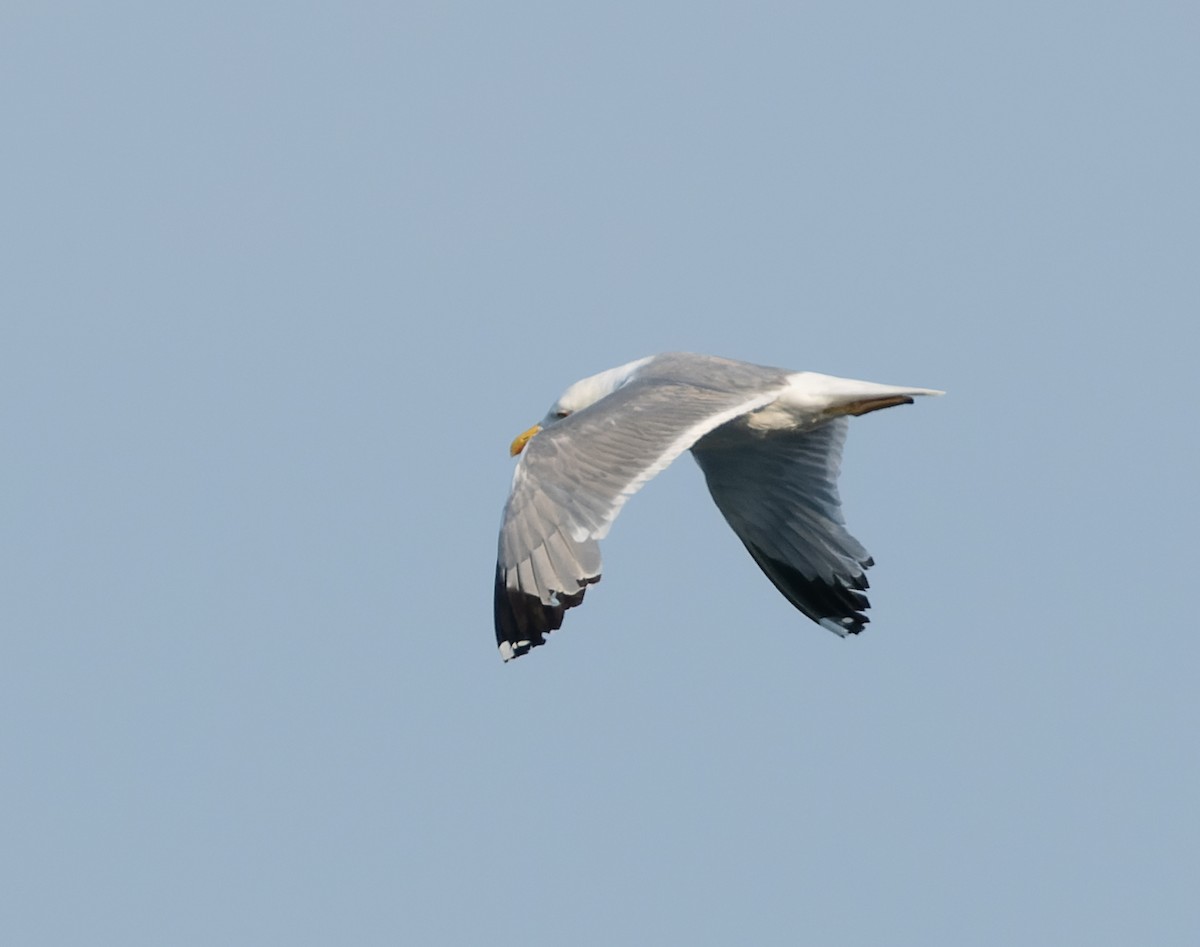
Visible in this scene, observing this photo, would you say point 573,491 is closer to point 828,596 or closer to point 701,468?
point 701,468

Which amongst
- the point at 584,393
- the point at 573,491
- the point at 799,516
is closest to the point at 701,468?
the point at 799,516

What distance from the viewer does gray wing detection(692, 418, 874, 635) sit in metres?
10.4

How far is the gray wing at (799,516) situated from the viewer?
34.0 ft

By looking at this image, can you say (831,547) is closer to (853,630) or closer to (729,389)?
(853,630)

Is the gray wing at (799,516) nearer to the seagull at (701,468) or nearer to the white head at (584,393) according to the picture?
the seagull at (701,468)

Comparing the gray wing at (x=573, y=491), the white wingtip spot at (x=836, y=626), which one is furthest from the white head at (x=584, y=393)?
the white wingtip spot at (x=836, y=626)

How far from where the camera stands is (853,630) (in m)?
10.6

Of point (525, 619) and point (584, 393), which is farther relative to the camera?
point (584, 393)

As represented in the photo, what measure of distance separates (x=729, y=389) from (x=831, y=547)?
5.50 ft

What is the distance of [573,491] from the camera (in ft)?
26.2

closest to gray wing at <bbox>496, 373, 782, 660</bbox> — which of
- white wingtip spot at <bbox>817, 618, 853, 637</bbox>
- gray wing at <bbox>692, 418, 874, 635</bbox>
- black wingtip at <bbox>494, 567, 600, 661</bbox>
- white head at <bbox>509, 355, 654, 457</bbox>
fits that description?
black wingtip at <bbox>494, 567, 600, 661</bbox>

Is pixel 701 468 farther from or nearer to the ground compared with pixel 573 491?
farther from the ground

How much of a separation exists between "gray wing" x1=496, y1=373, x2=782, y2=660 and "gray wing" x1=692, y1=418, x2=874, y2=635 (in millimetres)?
1581

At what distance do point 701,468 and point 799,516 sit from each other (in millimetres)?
582
